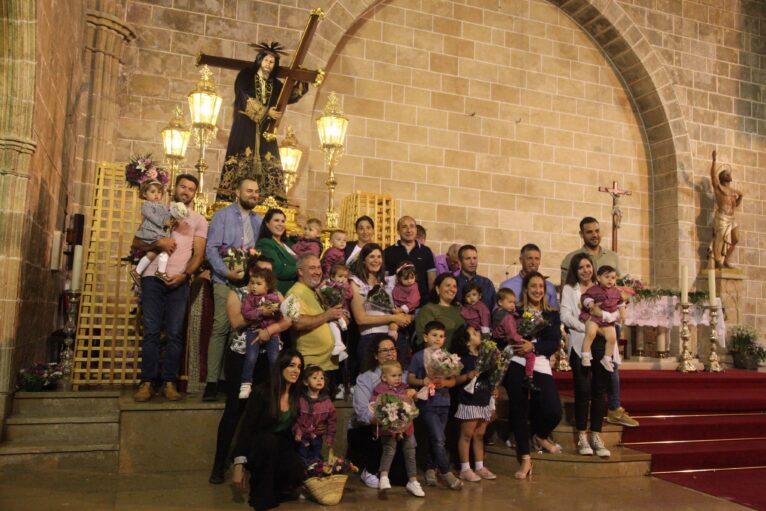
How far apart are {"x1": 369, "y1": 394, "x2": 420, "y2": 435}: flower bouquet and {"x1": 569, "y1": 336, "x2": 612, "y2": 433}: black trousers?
1.72m

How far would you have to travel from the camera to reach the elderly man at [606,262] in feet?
19.7

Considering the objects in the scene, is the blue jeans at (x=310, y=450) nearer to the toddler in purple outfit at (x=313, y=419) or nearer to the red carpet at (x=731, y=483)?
the toddler in purple outfit at (x=313, y=419)

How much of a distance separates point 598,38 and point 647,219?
140 inches

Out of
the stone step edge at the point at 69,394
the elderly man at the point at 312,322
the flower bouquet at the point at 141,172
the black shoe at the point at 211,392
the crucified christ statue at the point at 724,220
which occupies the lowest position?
the stone step edge at the point at 69,394

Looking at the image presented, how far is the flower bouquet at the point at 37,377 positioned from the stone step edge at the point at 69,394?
5.2 inches

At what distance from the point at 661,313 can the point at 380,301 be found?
6.00 meters

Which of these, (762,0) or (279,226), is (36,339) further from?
(762,0)

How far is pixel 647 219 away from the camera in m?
12.8

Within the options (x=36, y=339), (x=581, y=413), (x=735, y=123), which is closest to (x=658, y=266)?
(x=735, y=123)

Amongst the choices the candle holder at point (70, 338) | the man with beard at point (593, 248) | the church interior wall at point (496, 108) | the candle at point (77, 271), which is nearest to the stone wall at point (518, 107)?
the church interior wall at point (496, 108)

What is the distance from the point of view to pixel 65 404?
17.3ft

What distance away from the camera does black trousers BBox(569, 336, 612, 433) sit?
5605 millimetres

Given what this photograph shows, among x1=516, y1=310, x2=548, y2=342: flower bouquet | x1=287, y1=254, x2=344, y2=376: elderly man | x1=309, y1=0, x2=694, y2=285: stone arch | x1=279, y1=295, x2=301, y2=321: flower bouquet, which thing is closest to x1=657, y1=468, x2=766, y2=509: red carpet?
x1=516, y1=310, x2=548, y2=342: flower bouquet

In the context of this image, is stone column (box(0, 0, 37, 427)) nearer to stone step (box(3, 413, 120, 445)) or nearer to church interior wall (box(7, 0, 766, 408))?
stone step (box(3, 413, 120, 445))
